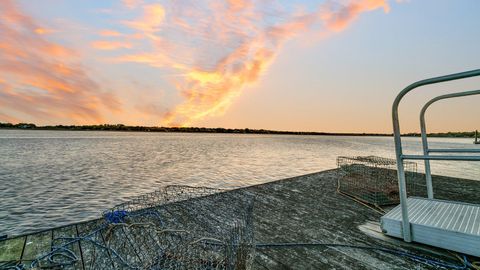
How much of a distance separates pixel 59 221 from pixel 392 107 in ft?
38.5

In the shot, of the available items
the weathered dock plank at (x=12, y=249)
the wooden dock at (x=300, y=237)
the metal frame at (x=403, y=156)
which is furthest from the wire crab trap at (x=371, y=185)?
the weathered dock plank at (x=12, y=249)

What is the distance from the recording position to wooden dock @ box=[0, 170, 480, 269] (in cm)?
330

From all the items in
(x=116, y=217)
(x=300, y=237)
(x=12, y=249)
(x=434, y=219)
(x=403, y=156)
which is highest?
(x=403, y=156)

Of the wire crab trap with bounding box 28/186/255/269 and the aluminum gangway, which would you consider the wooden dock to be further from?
the aluminum gangway

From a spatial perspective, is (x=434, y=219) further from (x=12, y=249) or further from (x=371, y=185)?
(x=12, y=249)

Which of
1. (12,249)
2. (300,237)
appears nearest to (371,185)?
(300,237)

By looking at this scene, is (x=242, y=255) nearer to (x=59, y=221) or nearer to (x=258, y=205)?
(x=258, y=205)

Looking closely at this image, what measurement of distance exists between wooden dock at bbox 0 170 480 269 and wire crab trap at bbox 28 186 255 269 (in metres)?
0.05

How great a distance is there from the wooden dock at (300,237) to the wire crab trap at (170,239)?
52 millimetres

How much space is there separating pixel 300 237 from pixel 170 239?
2310mm

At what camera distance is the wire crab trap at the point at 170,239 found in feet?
7.98

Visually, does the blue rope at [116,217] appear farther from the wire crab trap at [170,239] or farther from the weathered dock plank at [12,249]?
the weathered dock plank at [12,249]

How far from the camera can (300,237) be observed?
4164mm

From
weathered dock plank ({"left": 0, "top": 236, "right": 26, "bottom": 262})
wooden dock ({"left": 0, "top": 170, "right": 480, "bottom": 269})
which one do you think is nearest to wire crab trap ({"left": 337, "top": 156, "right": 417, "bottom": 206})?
wooden dock ({"left": 0, "top": 170, "right": 480, "bottom": 269})
